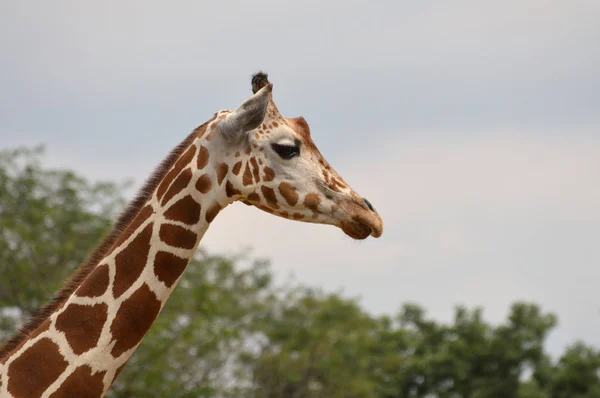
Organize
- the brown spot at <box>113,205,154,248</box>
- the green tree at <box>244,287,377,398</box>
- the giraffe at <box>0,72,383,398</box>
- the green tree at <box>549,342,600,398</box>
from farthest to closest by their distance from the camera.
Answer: the green tree at <box>549,342,600,398</box> < the green tree at <box>244,287,377,398</box> < the brown spot at <box>113,205,154,248</box> < the giraffe at <box>0,72,383,398</box>

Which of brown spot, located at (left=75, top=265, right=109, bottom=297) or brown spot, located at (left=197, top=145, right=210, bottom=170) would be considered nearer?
brown spot, located at (left=75, top=265, right=109, bottom=297)

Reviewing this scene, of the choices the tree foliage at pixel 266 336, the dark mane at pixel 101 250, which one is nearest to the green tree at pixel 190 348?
the tree foliage at pixel 266 336

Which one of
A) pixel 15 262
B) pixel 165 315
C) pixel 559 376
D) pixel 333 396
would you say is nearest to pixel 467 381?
pixel 559 376

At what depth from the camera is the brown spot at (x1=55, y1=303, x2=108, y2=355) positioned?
23.9 ft

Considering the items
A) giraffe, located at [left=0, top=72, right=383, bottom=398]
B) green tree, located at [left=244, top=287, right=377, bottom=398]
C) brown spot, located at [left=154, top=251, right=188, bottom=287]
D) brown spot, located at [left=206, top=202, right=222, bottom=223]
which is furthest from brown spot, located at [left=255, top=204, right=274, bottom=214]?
green tree, located at [left=244, top=287, right=377, bottom=398]

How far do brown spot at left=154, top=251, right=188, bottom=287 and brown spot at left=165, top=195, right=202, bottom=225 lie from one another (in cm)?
24

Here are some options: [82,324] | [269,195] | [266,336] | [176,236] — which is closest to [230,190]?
[269,195]

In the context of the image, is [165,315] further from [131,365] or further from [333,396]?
[333,396]

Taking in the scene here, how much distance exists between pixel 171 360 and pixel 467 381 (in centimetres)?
1520

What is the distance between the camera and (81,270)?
303 inches

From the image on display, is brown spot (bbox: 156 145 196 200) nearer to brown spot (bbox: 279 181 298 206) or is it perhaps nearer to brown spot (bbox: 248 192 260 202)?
brown spot (bbox: 248 192 260 202)

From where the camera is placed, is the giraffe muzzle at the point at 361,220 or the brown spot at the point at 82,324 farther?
the giraffe muzzle at the point at 361,220

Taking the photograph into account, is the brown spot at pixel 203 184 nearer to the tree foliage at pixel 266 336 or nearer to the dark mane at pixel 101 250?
the dark mane at pixel 101 250

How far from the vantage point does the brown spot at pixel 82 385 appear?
23.5ft
